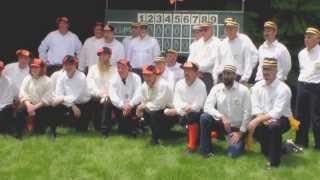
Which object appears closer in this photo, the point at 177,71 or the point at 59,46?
the point at 177,71

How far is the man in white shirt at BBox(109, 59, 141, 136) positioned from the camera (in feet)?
38.2

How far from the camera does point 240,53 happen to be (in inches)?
439

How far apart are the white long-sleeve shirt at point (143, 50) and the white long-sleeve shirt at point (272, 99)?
2933 millimetres

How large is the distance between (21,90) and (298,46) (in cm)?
540

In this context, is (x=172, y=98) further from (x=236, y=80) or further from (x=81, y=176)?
(x=81, y=176)

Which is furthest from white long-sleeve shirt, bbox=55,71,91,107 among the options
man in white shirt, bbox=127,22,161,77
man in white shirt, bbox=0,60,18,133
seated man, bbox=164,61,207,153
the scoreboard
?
the scoreboard

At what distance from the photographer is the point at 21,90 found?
1194 cm

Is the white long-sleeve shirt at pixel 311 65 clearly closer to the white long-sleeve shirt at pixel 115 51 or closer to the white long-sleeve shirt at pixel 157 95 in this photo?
the white long-sleeve shirt at pixel 157 95

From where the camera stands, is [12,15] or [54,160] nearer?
[54,160]

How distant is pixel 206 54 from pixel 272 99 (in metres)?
1.94

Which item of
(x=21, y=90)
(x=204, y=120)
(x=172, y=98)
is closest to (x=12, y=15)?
(x=21, y=90)

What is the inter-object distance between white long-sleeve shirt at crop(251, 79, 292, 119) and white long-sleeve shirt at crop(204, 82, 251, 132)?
0.15 metres

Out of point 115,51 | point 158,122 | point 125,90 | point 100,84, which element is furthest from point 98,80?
point 158,122

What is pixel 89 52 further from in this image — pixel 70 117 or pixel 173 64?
pixel 173 64
